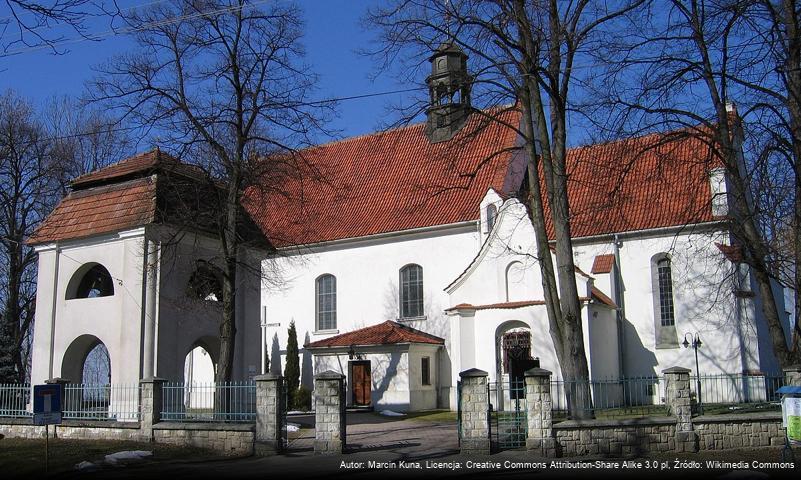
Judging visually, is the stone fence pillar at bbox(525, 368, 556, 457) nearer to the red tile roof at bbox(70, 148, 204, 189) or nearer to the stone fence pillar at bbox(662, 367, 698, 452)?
the stone fence pillar at bbox(662, 367, 698, 452)

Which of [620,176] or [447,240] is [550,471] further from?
[447,240]

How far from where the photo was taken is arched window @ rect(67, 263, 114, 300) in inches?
851

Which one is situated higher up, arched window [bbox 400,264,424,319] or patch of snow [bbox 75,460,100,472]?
arched window [bbox 400,264,424,319]

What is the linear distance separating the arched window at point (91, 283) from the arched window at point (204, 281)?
239 cm

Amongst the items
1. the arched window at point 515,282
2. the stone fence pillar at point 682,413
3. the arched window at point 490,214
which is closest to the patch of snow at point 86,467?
the stone fence pillar at point 682,413

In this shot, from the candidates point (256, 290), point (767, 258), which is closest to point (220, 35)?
point (256, 290)

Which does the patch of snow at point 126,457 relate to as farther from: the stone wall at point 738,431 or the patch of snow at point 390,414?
the patch of snow at point 390,414

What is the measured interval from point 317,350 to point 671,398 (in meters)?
18.1

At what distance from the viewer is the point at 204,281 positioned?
70.6 ft

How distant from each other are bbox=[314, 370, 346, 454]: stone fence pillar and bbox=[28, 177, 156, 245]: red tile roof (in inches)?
290

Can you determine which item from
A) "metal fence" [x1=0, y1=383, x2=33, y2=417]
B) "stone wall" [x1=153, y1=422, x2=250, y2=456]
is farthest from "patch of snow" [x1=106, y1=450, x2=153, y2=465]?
"metal fence" [x1=0, y1=383, x2=33, y2=417]

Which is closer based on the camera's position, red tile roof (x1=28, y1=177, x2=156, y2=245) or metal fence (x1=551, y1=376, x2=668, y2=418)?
metal fence (x1=551, y1=376, x2=668, y2=418)

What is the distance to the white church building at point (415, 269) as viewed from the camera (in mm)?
20266

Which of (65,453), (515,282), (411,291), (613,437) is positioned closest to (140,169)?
(65,453)
